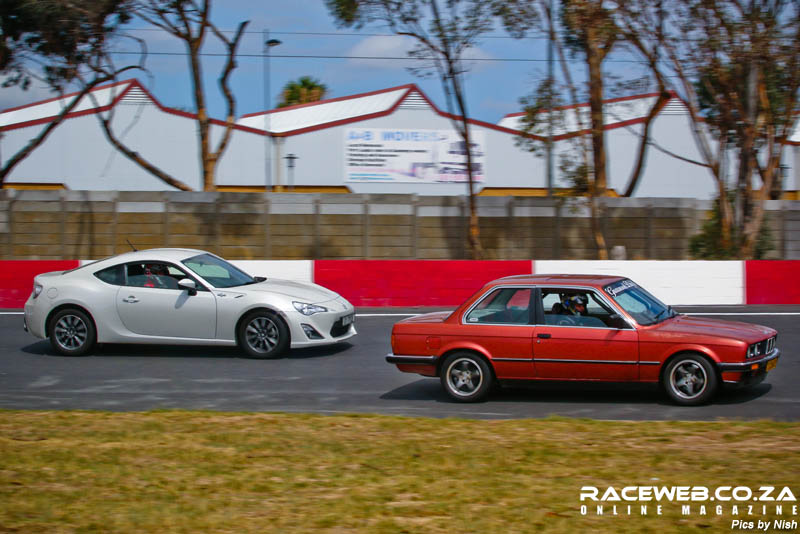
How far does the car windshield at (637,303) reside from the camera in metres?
8.17

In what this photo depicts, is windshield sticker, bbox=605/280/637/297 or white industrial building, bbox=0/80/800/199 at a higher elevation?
white industrial building, bbox=0/80/800/199

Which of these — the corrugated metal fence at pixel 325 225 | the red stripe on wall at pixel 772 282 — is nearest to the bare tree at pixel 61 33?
the corrugated metal fence at pixel 325 225

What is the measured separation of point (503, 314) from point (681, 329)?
171 centimetres

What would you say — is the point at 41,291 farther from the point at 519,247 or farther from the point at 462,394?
the point at 519,247

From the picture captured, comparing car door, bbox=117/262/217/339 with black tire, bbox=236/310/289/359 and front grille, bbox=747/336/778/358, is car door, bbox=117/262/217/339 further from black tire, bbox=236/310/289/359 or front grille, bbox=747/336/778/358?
front grille, bbox=747/336/778/358

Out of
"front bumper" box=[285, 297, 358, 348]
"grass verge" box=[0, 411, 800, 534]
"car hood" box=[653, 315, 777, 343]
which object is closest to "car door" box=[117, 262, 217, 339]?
"front bumper" box=[285, 297, 358, 348]

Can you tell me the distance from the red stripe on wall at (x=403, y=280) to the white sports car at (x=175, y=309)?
4.89 metres

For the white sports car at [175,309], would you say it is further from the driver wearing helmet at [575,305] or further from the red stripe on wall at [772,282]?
the red stripe on wall at [772,282]

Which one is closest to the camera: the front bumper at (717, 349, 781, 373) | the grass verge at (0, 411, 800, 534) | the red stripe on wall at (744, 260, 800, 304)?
the grass verge at (0, 411, 800, 534)

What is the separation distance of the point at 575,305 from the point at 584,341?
0.42 meters

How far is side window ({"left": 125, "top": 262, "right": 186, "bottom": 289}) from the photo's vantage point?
1123 cm

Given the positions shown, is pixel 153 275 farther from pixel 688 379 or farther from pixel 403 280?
pixel 688 379

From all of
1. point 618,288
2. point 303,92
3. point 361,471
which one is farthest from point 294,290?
point 303,92

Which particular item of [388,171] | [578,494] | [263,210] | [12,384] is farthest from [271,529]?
[388,171]
